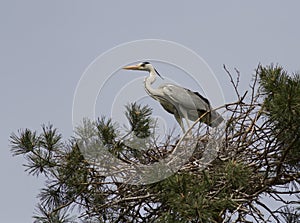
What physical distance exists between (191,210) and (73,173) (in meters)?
1.37

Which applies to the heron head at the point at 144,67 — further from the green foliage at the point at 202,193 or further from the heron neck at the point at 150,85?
the green foliage at the point at 202,193

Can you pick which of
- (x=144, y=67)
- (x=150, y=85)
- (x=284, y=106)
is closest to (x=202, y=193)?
(x=284, y=106)

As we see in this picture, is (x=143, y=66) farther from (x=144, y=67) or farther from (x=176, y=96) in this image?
(x=176, y=96)

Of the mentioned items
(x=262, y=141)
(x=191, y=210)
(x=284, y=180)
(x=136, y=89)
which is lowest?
(x=191, y=210)

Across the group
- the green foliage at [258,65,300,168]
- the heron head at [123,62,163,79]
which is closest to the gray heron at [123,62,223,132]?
the heron head at [123,62,163,79]

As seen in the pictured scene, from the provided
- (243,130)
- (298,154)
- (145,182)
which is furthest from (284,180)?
(145,182)

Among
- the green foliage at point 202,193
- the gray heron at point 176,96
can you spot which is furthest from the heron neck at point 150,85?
the green foliage at point 202,193

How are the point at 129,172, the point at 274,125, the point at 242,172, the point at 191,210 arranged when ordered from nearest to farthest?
1. the point at 191,210
2. the point at 242,172
3. the point at 274,125
4. the point at 129,172

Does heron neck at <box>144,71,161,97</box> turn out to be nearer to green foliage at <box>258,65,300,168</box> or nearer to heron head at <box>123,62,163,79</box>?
heron head at <box>123,62,163,79</box>

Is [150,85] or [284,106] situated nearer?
[284,106]

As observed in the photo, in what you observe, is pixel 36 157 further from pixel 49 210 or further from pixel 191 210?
pixel 191 210

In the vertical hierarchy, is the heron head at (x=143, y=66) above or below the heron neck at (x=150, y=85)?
above

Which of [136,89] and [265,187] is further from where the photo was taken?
[136,89]

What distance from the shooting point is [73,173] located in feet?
16.7
